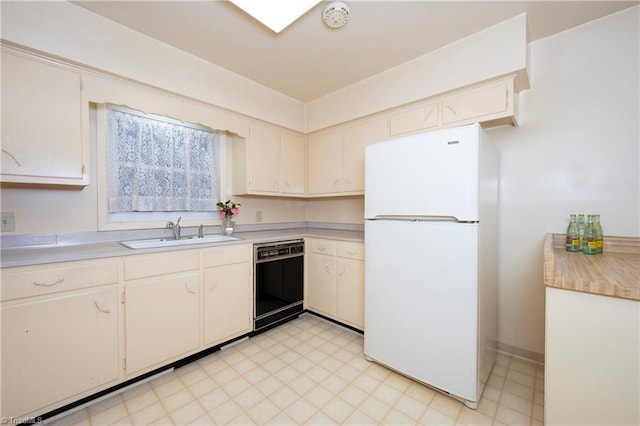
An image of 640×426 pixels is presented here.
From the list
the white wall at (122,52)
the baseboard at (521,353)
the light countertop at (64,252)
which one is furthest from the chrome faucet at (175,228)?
the baseboard at (521,353)

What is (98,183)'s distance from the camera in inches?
75.6

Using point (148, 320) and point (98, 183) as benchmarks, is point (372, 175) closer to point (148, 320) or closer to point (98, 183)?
point (148, 320)

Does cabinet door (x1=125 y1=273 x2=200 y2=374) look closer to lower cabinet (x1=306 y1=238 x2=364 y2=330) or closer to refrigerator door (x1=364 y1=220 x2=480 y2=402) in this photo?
lower cabinet (x1=306 y1=238 x2=364 y2=330)

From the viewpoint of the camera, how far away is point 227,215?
2.58 meters

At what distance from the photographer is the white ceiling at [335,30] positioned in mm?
1604

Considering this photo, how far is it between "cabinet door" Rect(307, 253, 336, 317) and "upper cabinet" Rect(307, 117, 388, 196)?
75cm

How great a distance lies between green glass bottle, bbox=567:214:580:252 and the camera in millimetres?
1682

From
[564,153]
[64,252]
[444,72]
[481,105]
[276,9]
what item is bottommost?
[64,252]

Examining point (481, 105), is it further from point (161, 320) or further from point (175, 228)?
point (161, 320)

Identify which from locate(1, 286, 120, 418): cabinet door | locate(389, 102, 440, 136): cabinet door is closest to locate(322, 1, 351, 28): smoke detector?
locate(389, 102, 440, 136): cabinet door

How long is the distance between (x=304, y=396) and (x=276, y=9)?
2.39m

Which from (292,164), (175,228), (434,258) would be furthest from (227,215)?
(434,258)

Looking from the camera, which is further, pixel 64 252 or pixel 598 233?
pixel 598 233

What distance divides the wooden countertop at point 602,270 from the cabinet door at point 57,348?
2.33m
